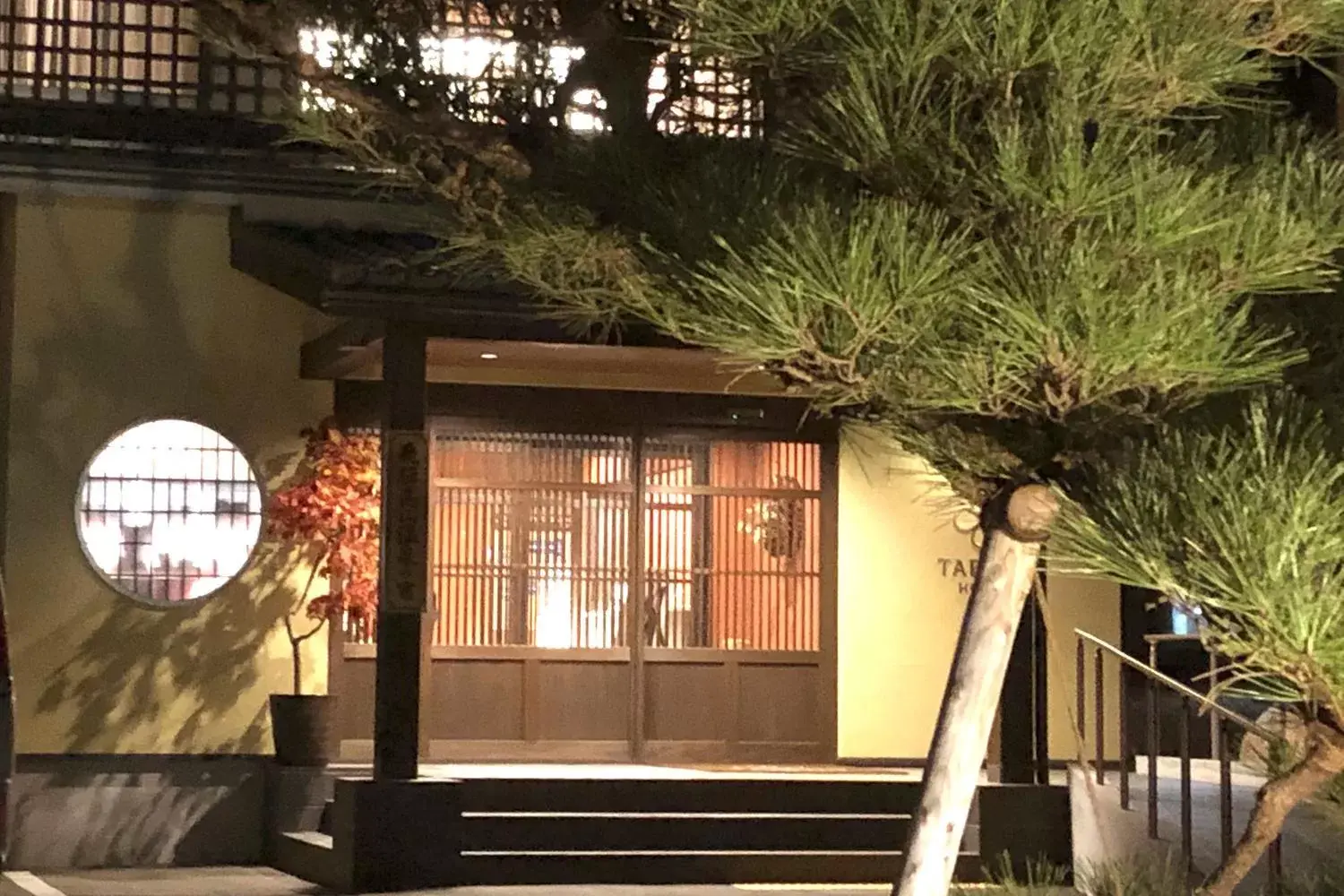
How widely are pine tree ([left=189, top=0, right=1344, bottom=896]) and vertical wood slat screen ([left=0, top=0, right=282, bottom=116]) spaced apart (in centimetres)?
793

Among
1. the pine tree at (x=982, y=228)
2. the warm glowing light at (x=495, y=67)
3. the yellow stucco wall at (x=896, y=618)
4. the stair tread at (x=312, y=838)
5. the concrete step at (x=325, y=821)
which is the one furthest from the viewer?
the yellow stucco wall at (x=896, y=618)

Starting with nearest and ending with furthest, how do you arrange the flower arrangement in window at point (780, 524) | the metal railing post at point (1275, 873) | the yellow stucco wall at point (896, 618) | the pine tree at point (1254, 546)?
the pine tree at point (1254, 546) → the metal railing post at point (1275, 873) → the yellow stucco wall at point (896, 618) → the flower arrangement in window at point (780, 524)

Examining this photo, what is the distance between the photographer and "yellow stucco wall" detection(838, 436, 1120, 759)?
13547mm

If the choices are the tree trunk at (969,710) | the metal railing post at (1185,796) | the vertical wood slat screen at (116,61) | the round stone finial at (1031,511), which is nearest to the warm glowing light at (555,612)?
the vertical wood slat screen at (116,61)

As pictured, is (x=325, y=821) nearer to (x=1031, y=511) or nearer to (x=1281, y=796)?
(x=1031, y=511)

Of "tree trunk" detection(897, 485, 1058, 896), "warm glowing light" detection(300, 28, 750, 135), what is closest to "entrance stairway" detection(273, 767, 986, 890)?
"warm glowing light" detection(300, 28, 750, 135)

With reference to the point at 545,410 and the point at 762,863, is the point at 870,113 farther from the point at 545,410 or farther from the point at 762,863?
the point at 545,410

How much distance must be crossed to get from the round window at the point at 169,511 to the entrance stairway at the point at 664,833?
1.66 m

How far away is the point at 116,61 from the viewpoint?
41.4ft

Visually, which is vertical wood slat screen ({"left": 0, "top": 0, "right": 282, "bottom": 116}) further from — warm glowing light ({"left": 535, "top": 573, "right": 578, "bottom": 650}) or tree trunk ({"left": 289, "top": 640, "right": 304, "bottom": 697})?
warm glowing light ({"left": 535, "top": 573, "right": 578, "bottom": 650})

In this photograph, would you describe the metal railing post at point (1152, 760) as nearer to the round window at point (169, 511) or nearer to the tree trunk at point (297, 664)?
the tree trunk at point (297, 664)

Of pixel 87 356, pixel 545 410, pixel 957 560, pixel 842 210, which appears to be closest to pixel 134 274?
pixel 87 356

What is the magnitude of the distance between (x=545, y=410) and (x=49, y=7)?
4.03m

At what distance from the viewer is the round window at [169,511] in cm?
1198
